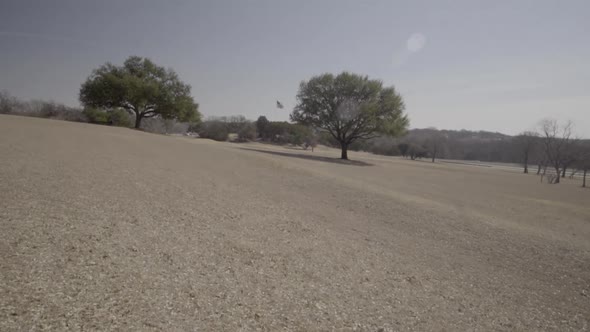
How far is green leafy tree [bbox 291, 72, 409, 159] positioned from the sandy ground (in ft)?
74.8

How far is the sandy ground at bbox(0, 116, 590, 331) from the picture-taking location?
8.93ft

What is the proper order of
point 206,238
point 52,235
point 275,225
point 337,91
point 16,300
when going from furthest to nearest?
point 337,91 < point 275,225 < point 206,238 < point 52,235 < point 16,300

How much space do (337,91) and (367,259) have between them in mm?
28226

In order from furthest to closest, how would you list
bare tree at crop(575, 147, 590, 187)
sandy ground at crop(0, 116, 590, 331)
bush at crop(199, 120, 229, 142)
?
bush at crop(199, 120, 229, 142), bare tree at crop(575, 147, 590, 187), sandy ground at crop(0, 116, 590, 331)

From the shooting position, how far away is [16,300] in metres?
2.39

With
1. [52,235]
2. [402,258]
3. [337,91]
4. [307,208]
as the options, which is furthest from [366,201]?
[337,91]

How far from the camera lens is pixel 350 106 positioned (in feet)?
98.8

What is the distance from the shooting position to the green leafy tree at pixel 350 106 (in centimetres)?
2969

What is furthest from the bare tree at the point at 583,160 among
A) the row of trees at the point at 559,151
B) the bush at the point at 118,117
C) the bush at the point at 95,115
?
the bush at the point at 95,115

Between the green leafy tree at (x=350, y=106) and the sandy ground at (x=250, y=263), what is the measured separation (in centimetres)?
2278

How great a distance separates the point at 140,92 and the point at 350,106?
27129mm

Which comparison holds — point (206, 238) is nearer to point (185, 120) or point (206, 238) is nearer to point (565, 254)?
point (565, 254)

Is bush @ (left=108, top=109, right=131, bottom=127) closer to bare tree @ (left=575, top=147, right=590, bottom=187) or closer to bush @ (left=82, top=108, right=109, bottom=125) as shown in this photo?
bush @ (left=82, top=108, right=109, bottom=125)

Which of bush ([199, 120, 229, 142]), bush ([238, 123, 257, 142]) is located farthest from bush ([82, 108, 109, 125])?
bush ([238, 123, 257, 142])
